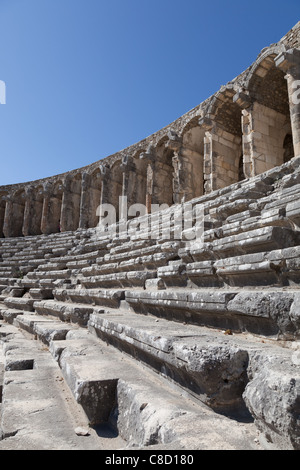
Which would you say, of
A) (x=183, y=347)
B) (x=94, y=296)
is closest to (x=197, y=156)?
(x=94, y=296)

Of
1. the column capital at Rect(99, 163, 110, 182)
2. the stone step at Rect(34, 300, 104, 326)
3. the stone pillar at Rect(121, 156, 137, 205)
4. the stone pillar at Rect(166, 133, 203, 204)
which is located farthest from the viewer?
the column capital at Rect(99, 163, 110, 182)

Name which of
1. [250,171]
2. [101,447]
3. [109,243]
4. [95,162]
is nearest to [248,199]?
[101,447]

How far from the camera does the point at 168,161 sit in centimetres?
1647

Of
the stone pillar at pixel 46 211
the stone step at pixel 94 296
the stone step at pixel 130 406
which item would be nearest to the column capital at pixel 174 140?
the stone step at pixel 94 296

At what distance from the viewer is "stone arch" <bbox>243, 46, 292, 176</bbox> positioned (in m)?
9.77

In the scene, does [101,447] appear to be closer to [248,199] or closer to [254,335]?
[254,335]

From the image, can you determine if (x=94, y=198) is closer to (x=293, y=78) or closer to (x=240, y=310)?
(x=293, y=78)

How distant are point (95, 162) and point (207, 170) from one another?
10.3m

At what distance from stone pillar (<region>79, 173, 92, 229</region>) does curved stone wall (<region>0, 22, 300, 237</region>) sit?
2.4 inches

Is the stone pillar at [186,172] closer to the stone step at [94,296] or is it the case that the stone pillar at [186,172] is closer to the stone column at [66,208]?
the stone step at [94,296]

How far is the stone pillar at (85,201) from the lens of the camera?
63.9 ft

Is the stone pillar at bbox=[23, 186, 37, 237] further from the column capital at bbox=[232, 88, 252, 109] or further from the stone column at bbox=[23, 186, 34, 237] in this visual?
the column capital at bbox=[232, 88, 252, 109]

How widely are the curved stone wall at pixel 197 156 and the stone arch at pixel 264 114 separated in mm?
30

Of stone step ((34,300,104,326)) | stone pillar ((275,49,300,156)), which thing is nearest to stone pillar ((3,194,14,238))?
stone step ((34,300,104,326))
